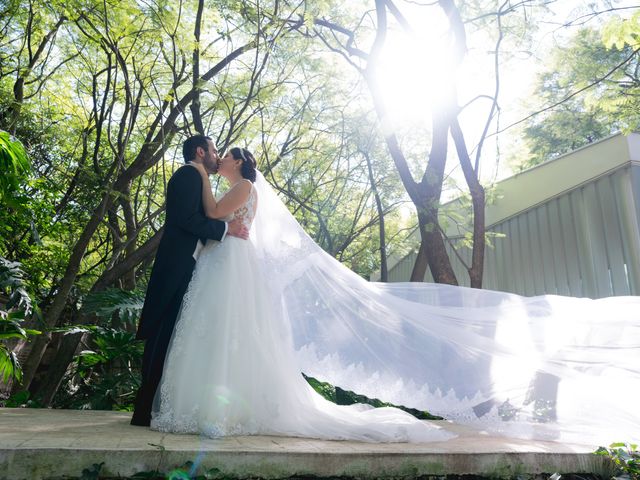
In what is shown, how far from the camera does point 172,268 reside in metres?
3.07

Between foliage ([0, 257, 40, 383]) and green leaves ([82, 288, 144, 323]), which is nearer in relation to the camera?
foliage ([0, 257, 40, 383])

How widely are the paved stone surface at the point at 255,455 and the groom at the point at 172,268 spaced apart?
1.12 feet

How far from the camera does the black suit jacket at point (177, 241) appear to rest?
3.03 meters

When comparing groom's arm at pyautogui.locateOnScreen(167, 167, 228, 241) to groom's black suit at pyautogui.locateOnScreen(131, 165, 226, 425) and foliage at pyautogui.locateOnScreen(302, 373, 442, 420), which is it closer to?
groom's black suit at pyautogui.locateOnScreen(131, 165, 226, 425)

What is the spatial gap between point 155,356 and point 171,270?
0.52 meters

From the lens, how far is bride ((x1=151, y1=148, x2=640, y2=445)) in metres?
2.80

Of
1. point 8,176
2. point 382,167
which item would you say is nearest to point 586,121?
point 382,167

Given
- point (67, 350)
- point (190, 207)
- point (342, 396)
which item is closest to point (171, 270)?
point (190, 207)

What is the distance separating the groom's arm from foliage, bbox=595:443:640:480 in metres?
2.36

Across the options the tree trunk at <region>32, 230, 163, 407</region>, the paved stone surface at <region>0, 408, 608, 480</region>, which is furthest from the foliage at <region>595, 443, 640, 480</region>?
the tree trunk at <region>32, 230, 163, 407</region>

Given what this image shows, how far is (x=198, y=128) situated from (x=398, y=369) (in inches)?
157

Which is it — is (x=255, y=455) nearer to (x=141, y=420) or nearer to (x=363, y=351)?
(x=141, y=420)

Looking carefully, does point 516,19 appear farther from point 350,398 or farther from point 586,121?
point 586,121

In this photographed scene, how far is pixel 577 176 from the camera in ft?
23.4
